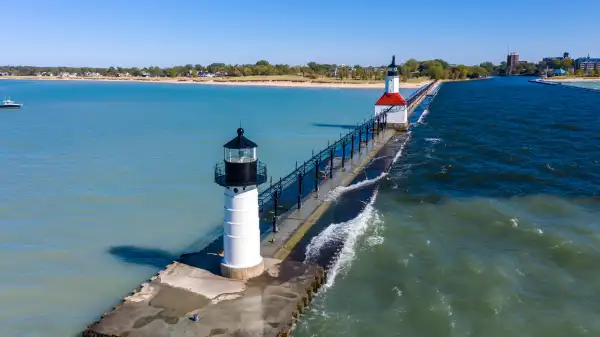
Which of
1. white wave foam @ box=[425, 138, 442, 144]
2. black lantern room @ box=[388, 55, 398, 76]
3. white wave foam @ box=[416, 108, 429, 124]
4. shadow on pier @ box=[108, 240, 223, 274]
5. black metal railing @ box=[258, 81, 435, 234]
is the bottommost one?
shadow on pier @ box=[108, 240, 223, 274]

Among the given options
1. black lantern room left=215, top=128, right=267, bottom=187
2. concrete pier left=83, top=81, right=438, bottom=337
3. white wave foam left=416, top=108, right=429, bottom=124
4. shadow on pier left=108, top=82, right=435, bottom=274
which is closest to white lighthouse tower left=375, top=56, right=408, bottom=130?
white wave foam left=416, top=108, right=429, bottom=124

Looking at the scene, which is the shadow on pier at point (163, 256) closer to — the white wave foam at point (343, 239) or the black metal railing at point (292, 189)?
the black metal railing at point (292, 189)

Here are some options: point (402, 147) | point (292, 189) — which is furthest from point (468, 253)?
point (402, 147)

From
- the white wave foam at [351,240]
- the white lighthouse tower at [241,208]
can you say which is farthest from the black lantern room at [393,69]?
the white lighthouse tower at [241,208]

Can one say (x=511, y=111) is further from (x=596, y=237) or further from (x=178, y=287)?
(x=178, y=287)

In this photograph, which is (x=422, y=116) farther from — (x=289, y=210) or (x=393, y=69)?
(x=289, y=210)

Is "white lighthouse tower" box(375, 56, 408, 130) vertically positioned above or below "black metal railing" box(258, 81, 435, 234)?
above

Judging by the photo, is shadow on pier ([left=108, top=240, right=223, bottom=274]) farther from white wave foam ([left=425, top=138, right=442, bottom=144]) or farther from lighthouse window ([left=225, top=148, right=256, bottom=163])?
white wave foam ([left=425, top=138, right=442, bottom=144])
